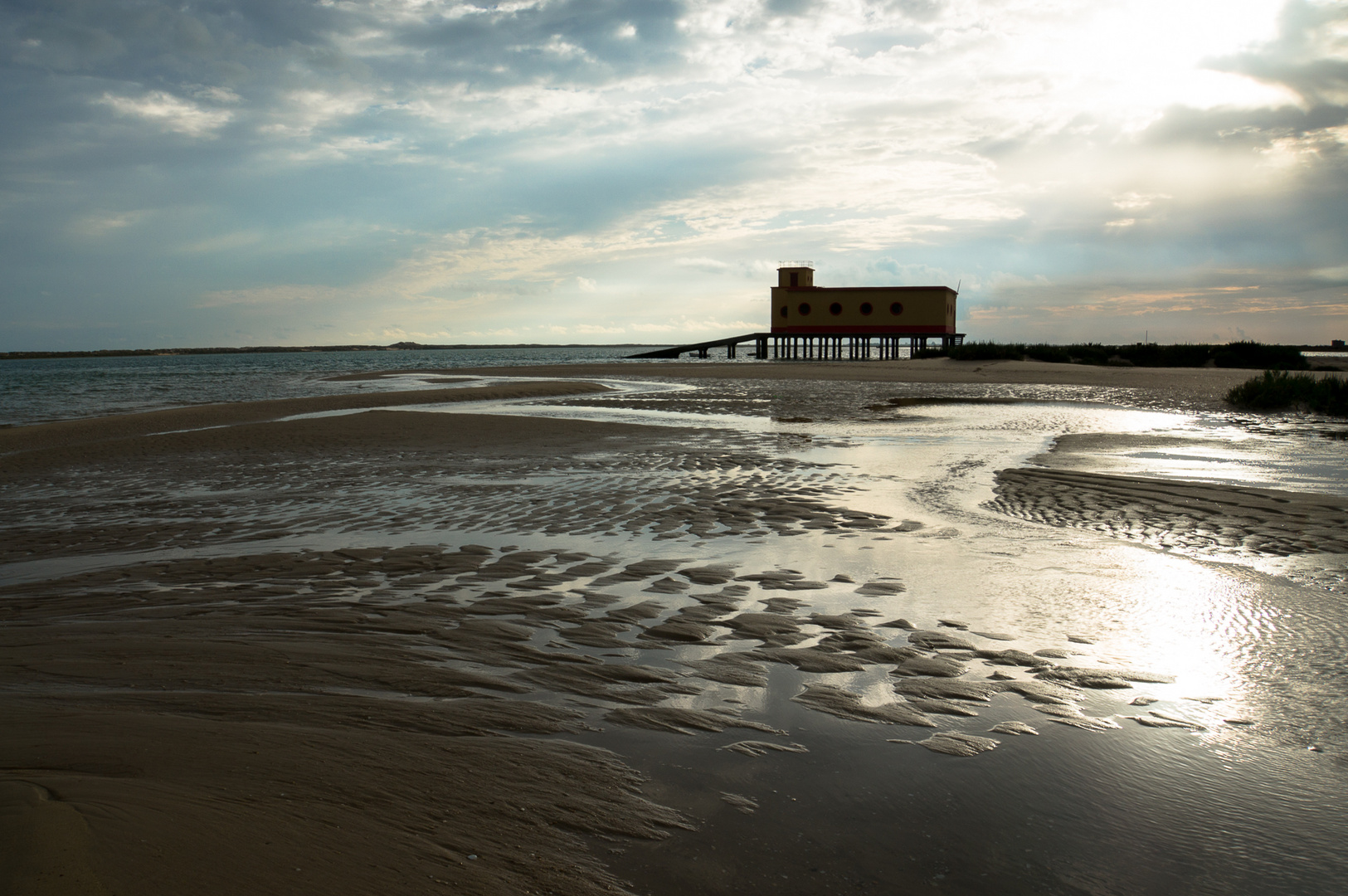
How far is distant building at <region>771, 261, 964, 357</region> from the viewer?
49344mm

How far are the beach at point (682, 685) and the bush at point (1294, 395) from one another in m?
9.42

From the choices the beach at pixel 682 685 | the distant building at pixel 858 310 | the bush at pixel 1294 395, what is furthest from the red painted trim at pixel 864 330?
the beach at pixel 682 685

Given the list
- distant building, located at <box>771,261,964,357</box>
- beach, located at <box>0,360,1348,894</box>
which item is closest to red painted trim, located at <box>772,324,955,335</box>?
distant building, located at <box>771,261,964,357</box>

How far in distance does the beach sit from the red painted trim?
138 ft

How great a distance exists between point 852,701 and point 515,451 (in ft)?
28.5

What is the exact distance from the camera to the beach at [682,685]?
230cm

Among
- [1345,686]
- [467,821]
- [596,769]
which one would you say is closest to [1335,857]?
[1345,686]

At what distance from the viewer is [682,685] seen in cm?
362

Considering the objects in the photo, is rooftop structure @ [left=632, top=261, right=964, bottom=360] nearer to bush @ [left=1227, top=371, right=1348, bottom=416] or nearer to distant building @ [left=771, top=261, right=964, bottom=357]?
distant building @ [left=771, top=261, right=964, bottom=357]

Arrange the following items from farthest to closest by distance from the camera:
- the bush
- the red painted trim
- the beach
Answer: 1. the red painted trim
2. the bush
3. the beach

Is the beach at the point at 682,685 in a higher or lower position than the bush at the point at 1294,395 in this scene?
lower

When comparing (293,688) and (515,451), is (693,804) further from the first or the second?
(515,451)

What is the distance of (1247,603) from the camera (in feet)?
15.2

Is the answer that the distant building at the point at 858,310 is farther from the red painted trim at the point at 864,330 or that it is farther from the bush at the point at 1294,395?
the bush at the point at 1294,395
